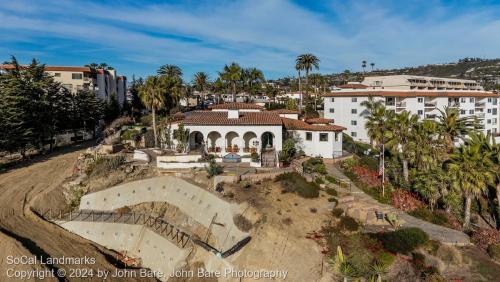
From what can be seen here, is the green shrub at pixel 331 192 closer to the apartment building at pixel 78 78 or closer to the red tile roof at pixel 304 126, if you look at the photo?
the red tile roof at pixel 304 126

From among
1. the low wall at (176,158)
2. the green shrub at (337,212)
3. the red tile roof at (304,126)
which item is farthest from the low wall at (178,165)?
the green shrub at (337,212)

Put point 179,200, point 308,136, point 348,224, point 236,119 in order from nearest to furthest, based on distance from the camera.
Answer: point 348,224 → point 179,200 → point 236,119 → point 308,136

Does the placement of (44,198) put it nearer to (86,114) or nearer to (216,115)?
(216,115)

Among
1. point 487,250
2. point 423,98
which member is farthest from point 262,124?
point 423,98

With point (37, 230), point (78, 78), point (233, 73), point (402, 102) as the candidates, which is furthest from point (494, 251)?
point (78, 78)

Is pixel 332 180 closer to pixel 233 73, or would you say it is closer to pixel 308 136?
pixel 308 136

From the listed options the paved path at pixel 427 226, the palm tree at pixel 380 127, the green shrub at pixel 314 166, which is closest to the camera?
the paved path at pixel 427 226

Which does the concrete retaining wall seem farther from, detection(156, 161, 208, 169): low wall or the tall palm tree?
the tall palm tree
